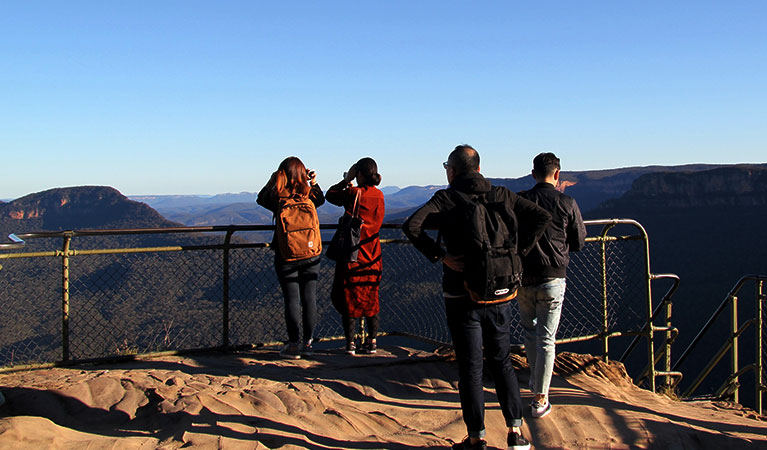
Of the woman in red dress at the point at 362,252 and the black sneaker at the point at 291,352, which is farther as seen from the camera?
the black sneaker at the point at 291,352

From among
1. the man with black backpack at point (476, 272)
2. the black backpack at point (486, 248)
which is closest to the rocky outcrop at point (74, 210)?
the man with black backpack at point (476, 272)

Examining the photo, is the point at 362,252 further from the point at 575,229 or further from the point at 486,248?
the point at 486,248

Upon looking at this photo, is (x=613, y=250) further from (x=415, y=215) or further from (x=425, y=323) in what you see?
(x=415, y=215)

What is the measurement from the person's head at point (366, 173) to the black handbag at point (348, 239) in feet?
0.36

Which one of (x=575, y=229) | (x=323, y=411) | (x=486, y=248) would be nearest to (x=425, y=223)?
(x=486, y=248)

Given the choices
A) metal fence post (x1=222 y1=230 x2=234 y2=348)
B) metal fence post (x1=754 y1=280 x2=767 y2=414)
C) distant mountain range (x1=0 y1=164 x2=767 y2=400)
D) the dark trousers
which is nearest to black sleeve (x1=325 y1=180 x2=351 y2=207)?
the dark trousers

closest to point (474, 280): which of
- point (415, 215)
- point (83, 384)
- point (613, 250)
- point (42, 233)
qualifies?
point (415, 215)

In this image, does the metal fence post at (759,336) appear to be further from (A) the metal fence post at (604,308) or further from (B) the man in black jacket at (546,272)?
(B) the man in black jacket at (546,272)

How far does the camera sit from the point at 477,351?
337 cm

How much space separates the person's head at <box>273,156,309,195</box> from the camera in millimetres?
5328

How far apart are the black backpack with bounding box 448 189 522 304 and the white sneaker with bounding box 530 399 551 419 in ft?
3.55

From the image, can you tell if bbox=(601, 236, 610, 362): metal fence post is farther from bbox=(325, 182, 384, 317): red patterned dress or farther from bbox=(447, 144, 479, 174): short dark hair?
bbox=(447, 144, 479, 174): short dark hair

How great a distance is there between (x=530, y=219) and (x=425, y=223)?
2.20 ft

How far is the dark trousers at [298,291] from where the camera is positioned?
17.6 ft
